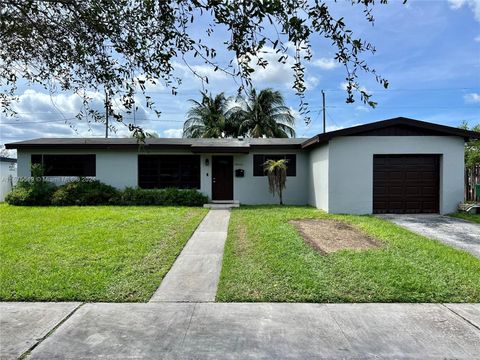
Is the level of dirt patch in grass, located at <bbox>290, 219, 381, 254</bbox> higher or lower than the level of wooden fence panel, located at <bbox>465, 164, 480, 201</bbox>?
lower

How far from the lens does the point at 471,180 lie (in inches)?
585

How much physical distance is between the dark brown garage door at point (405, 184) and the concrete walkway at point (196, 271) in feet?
20.9

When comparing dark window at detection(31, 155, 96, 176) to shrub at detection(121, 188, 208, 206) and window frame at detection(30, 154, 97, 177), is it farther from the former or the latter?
shrub at detection(121, 188, 208, 206)

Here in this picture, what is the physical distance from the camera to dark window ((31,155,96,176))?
16.4 m

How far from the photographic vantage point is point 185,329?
3.70 metres

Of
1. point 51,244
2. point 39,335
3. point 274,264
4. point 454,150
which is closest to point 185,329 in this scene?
point 39,335

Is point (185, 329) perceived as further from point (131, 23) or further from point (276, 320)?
point (131, 23)

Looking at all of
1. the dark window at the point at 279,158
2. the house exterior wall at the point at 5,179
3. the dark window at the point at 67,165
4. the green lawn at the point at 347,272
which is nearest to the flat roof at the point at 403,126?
the dark window at the point at 279,158

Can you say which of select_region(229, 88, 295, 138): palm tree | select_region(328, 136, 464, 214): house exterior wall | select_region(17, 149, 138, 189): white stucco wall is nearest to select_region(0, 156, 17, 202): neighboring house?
select_region(17, 149, 138, 189): white stucco wall

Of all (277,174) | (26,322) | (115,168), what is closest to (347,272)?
(26,322)

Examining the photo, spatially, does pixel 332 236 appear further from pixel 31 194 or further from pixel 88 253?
pixel 31 194

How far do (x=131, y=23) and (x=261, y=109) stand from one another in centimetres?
2743

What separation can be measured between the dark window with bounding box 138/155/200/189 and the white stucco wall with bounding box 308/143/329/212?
514cm

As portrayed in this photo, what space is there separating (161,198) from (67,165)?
505cm
